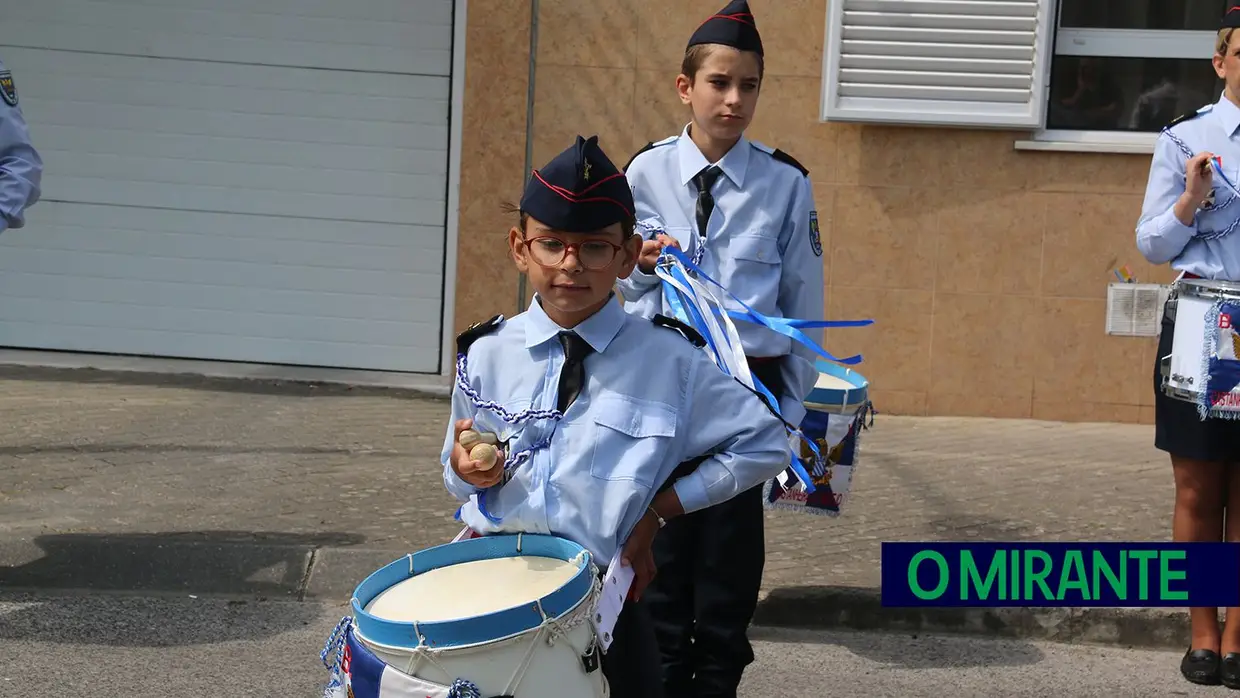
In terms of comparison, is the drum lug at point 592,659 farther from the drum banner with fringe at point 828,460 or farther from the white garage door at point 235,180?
the white garage door at point 235,180

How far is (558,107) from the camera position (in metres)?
9.88

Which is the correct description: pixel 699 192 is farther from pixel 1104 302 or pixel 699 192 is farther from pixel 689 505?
pixel 1104 302

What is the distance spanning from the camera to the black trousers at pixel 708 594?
4590mm

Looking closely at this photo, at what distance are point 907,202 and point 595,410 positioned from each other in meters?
6.57

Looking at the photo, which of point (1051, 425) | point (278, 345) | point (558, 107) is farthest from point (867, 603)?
point (278, 345)

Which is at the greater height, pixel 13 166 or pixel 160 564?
pixel 13 166

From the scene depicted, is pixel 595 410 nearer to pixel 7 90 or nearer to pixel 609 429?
pixel 609 429

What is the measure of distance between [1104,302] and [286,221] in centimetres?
498

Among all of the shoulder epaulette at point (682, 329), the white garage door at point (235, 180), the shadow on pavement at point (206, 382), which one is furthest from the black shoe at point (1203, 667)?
the white garage door at point (235, 180)

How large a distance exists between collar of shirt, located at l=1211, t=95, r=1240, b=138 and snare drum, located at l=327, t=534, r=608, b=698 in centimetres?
303

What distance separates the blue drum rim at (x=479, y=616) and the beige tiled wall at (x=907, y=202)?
6577 mm

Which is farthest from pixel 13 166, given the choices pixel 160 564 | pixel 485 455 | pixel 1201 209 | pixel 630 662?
pixel 1201 209

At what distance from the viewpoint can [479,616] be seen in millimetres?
2994

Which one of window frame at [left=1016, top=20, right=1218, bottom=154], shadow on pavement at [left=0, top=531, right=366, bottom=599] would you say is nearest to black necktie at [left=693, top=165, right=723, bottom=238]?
shadow on pavement at [left=0, top=531, right=366, bottom=599]
